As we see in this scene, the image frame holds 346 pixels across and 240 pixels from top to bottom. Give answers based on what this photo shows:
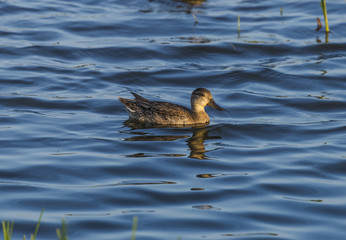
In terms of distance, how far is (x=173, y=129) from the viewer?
10.9 m

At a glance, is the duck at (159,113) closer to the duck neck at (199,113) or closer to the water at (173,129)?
the duck neck at (199,113)

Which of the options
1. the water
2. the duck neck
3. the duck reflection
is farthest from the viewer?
the duck neck

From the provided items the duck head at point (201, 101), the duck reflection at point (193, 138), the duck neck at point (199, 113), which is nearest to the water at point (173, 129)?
the duck reflection at point (193, 138)

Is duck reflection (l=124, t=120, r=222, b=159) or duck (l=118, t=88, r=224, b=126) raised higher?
duck (l=118, t=88, r=224, b=126)

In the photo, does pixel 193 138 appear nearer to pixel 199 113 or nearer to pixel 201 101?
pixel 199 113

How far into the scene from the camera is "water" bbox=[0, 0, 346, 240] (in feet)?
23.7

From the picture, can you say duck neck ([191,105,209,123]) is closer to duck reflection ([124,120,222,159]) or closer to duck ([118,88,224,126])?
duck ([118,88,224,126])

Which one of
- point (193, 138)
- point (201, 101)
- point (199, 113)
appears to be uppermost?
point (201, 101)

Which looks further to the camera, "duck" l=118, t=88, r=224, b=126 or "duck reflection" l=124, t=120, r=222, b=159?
"duck" l=118, t=88, r=224, b=126

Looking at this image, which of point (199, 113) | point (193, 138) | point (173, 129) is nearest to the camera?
point (193, 138)

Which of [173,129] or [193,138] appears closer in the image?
[193,138]

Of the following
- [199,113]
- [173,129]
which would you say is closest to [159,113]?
[173,129]

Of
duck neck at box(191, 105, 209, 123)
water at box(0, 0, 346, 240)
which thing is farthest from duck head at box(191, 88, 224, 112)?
water at box(0, 0, 346, 240)

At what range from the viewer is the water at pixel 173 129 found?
7234 mm
